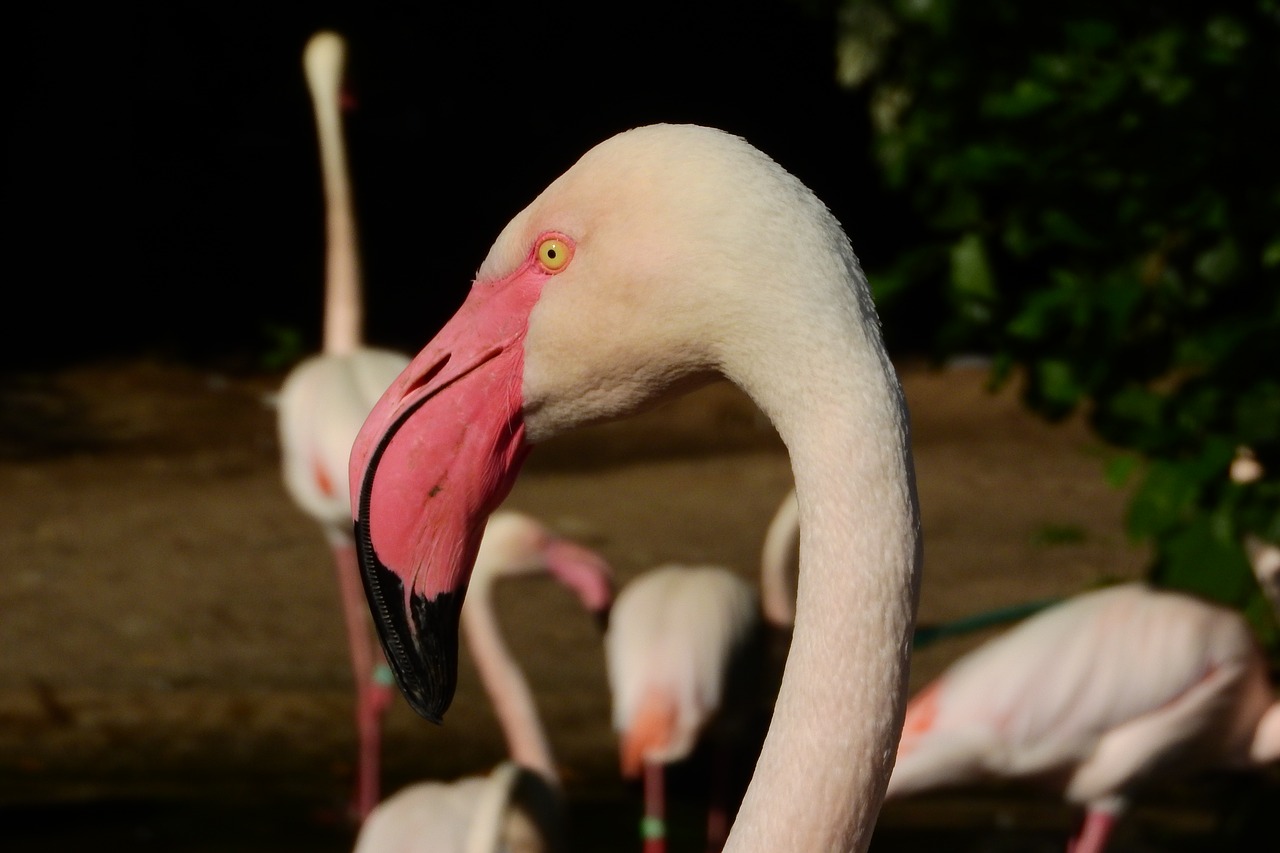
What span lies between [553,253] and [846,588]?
37 centimetres

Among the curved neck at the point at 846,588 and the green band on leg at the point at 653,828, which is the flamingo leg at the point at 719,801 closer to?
the green band on leg at the point at 653,828

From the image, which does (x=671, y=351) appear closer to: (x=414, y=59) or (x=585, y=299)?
(x=585, y=299)

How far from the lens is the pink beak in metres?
1.37

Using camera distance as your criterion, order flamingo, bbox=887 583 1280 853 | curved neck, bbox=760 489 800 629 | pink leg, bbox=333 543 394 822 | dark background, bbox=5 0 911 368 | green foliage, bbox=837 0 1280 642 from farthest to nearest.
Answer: dark background, bbox=5 0 911 368, pink leg, bbox=333 543 394 822, curved neck, bbox=760 489 800 629, flamingo, bbox=887 583 1280 853, green foliage, bbox=837 0 1280 642

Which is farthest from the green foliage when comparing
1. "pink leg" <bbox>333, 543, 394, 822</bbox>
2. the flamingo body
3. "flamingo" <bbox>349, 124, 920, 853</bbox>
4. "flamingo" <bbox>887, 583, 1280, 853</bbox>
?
"pink leg" <bbox>333, 543, 394, 822</bbox>

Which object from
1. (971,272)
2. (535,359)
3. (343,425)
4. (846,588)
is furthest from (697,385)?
(343,425)

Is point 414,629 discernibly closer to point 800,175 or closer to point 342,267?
point 342,267

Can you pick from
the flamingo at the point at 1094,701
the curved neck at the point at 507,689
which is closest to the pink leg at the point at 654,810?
the curved neck at the point at 507,689

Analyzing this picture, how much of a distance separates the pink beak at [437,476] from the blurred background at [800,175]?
1779 mm

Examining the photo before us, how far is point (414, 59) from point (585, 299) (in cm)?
1178

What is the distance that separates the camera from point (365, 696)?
484cm

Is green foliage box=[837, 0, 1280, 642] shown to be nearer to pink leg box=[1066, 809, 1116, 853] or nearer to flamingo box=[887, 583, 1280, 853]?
flamingo box=[887, 583, 1280, 853]

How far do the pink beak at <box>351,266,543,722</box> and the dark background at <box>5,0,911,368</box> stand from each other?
888 cm

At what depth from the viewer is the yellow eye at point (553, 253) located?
1373 millimetres
